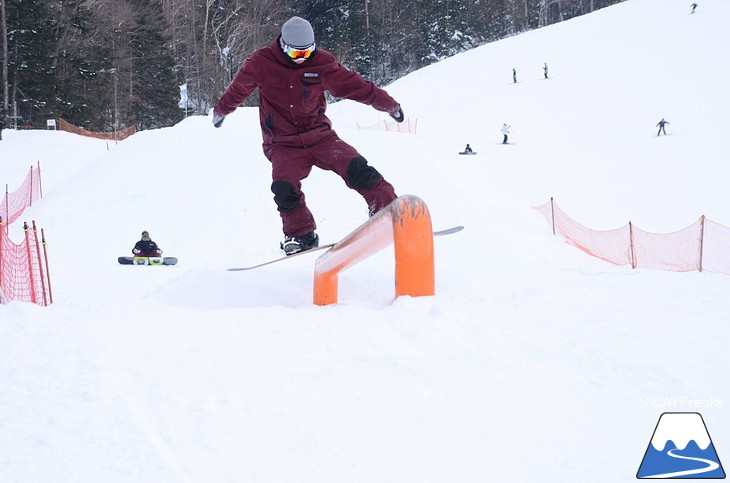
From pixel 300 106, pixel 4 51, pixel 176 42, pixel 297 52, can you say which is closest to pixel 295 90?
pixel 300 106

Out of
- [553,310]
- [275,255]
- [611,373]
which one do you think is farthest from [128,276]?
[611,373]

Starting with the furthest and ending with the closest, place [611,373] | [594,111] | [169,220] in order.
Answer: [594,111] → [169,220] → [611,373]

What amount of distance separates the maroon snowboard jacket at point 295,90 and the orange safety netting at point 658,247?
6.08 m

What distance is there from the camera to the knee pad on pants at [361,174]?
477 centimetres

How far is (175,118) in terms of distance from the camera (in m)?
41.1

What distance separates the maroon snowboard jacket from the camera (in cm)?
472

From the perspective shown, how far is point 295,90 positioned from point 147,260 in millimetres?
6745

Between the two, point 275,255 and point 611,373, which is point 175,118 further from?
point 611,373

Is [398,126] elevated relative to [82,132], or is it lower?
lower

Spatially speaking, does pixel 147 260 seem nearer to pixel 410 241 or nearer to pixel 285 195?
pixel 285 195

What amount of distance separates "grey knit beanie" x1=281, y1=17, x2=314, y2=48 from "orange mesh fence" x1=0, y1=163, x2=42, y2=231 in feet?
40.3

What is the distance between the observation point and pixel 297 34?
458 cm

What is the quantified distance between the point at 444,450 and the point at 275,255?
8840 mm

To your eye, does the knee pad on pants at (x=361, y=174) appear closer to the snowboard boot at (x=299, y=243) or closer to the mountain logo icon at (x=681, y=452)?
the snowboard boot at (x=299, y=243)
